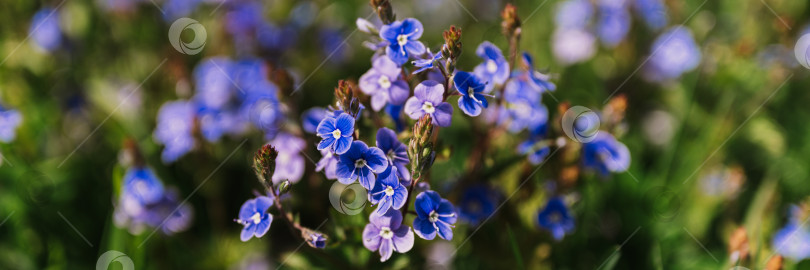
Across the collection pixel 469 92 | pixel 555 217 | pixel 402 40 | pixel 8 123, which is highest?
pixel 8 123

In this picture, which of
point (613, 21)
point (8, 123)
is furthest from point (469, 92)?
point (613, 21)

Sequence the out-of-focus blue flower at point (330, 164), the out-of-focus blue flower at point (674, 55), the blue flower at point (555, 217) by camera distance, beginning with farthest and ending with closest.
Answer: the out-of-focus blue flower at point (674, 55), the blue flower at point (555, 217), the out-of-focus blue flower at point (330, 164)

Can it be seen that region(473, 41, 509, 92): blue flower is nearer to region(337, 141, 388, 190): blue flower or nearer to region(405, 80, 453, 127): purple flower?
region(405, 80, 453, 127): purple flower

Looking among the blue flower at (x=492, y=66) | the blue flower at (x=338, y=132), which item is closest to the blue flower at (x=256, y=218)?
the blue flower at (x=338, y=132)

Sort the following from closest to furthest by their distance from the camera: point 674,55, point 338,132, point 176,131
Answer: point 338,132, point 176,131, point 674,55

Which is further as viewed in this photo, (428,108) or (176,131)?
(176,131)

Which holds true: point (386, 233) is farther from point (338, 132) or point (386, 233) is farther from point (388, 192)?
point (338, 132)

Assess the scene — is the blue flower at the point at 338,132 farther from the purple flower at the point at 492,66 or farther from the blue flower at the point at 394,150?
the purple flower at the point at 492,66

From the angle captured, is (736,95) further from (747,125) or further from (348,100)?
(348,100)
